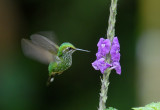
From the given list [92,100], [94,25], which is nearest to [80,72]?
[92,100]

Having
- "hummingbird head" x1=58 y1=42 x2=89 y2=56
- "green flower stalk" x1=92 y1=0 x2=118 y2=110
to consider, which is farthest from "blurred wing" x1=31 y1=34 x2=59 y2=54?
"green flower stalk" x1=92 y1=0 x2=118 y2=110

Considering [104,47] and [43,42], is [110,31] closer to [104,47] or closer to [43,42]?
[104,47]

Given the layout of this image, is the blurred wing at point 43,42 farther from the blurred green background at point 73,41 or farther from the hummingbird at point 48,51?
the blurred green background at point 73,41

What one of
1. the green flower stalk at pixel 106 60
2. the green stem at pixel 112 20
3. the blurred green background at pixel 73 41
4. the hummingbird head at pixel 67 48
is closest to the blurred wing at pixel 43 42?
the hummingbird head at pixel 67 48

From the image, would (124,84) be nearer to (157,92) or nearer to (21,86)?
(157,92)

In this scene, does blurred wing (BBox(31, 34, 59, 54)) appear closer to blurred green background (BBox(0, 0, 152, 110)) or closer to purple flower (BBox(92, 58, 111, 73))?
purple flower (BBox(92, 58, 111, 73))

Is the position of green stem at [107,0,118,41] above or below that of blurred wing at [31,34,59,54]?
below
